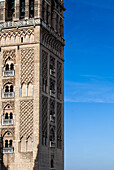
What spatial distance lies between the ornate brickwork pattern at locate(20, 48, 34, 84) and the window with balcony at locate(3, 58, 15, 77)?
4.55 feet

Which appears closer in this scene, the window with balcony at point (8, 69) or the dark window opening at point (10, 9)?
the window with balcony at point (8, 69)

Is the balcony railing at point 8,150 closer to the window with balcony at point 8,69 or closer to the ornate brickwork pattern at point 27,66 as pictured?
the ornate brickwork pattern at point 27,66

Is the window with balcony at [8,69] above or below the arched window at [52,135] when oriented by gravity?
above

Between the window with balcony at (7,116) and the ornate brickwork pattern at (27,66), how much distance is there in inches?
135

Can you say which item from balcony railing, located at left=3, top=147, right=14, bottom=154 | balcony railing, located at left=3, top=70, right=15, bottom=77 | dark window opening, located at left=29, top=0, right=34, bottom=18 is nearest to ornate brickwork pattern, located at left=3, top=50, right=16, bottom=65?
balcony railing, located at left=3, top=70, right=15, bottom=77

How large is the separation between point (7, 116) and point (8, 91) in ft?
9.41

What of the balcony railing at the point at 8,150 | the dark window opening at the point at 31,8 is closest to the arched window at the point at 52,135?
the balcony railing at the point at 8,150

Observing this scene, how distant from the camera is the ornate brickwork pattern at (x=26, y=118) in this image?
159 ft

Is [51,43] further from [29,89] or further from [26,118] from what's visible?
[26,118]

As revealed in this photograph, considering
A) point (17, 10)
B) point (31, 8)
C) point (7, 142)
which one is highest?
point (31, 8)

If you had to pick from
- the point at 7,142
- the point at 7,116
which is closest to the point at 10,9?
the point at 7,116

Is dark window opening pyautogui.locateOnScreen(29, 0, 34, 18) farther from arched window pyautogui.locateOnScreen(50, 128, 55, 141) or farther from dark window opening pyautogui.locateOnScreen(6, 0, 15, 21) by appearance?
arched window pyautogui.locateOnScreen(50, 128, 55, 141)

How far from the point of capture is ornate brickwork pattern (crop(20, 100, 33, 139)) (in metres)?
48.4

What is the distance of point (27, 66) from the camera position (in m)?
50.0
